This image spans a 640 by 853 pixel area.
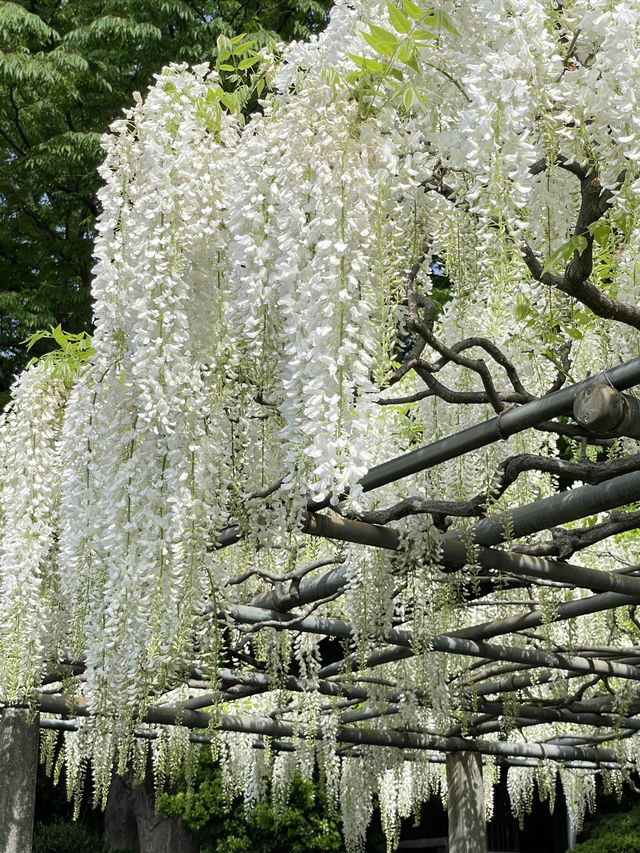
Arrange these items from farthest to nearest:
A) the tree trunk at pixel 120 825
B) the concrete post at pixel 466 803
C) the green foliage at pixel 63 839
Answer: the green foliage at pixel 63 839 < the tree trunk at pixel 120 825 < the concrete post at pixel 466 803

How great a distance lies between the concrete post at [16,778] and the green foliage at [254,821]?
14.8 feet

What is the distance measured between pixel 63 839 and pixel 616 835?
817cm

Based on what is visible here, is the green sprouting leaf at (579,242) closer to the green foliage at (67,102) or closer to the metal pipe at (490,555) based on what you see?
the metal pipe at (490,555)

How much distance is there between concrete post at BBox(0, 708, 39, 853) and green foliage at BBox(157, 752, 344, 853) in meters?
4.52

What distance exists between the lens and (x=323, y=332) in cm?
224

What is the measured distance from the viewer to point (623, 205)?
2131 millimetres

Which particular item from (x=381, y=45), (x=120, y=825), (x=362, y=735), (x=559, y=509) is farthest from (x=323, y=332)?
(x=120, y=825)

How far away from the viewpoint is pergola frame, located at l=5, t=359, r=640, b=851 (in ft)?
10.8

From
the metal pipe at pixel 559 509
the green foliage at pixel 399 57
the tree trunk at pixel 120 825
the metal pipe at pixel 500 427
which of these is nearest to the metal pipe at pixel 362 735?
the metal pipe at pixel 559 509

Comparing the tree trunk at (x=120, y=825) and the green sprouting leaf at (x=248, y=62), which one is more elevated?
the green sprouting leaf at (x=248, y=62)

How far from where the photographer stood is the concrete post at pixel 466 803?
9.52 meters

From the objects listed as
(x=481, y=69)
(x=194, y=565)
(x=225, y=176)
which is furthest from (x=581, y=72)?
(x=194, y=565)

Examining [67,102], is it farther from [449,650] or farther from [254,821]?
[254,821]

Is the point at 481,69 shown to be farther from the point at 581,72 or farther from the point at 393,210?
the point at 393,210
